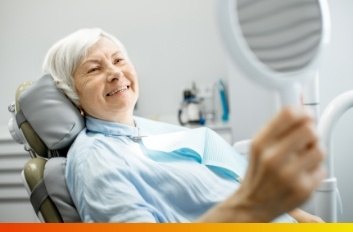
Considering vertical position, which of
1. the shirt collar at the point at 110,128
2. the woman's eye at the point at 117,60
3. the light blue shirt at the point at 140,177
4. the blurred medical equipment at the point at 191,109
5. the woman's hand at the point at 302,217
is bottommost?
the woman's hand at the point at 302,217

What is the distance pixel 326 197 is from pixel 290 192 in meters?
0.67

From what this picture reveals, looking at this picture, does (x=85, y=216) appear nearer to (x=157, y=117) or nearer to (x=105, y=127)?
(x=105, y=127)

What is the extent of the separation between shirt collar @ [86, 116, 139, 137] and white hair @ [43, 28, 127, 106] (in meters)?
0.10

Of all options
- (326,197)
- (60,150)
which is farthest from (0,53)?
(326,197)

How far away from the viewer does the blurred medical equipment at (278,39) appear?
500mm

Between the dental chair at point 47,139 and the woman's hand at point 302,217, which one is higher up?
the dental chair at point 47,139

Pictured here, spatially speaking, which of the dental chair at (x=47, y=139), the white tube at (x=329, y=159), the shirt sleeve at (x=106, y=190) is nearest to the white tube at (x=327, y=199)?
the white tube at (x=329, y=159)

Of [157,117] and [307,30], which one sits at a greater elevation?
[307,30]

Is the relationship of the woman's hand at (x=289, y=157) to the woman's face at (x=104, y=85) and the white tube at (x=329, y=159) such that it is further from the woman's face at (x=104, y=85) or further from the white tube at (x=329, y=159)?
the woman's face at (x=104, y=85)

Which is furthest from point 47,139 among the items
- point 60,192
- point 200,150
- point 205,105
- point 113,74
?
point 205,105

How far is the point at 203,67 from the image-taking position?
272 cm

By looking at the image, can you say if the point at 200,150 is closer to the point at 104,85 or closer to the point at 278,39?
the point at 104,85

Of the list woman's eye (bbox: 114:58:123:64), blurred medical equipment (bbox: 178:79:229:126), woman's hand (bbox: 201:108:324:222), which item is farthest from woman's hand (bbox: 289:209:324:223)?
blurred medical equipment (bbox: 178:79:229:126)

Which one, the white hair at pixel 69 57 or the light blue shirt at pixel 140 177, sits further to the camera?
the white hair at pixel 69 57
